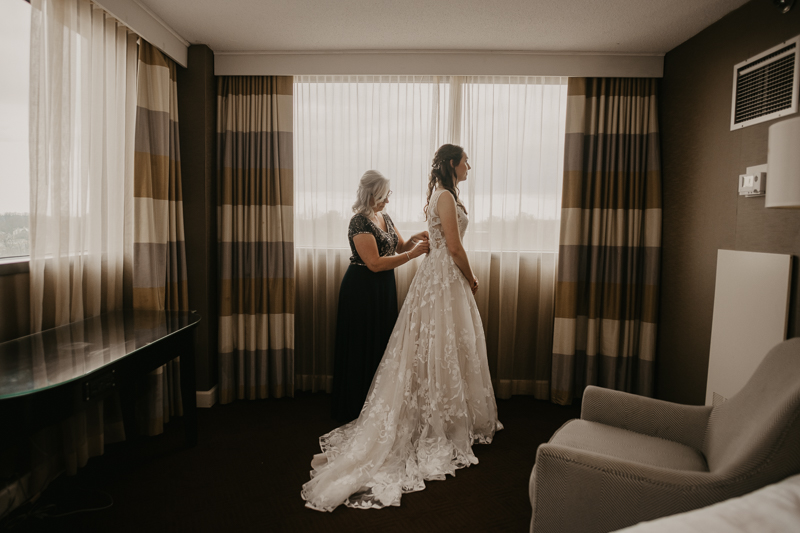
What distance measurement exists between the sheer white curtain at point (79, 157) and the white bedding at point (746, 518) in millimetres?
2532

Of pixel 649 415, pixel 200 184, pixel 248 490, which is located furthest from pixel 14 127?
pixel 649 415

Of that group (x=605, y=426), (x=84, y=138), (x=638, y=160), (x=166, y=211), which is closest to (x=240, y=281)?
(x=166, y=211)

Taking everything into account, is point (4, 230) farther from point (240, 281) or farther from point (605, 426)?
point (605, 426)

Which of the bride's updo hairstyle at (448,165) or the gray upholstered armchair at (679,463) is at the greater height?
the bride's updo hairstyle at (448,165)

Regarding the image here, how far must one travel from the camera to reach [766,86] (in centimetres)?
226

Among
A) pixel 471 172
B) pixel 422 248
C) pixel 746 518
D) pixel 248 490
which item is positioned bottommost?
pixel 248 490

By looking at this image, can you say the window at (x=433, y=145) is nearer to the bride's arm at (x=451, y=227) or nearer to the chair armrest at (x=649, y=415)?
the bride's arm at (x=451, y=227)

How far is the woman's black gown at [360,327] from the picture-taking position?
2814 mm

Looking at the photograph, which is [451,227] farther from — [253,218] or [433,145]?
[253,218]

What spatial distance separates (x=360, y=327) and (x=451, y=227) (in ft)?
2.78

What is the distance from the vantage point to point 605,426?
188cm

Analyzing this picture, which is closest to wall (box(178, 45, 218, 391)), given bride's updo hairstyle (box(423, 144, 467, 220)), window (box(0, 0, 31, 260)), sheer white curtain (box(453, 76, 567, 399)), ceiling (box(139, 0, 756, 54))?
ceiling (box(139, 0, 756, 54))

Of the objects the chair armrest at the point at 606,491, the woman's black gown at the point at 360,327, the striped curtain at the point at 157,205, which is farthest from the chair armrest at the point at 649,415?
the striped curtain at the point at 157,205

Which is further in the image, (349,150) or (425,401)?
(349,150)
